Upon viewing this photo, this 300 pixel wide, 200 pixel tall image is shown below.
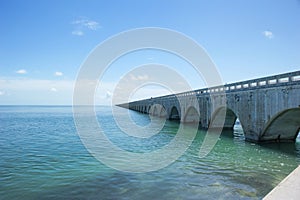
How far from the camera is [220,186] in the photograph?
9.42 m

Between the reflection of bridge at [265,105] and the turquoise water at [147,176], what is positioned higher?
the reflection of bridge at [265,105]

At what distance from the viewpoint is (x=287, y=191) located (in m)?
5.70

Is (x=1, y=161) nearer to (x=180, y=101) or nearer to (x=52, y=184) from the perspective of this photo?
(x=52, y=184)

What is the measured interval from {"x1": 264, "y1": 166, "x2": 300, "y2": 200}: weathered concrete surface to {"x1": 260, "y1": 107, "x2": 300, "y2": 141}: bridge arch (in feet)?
35.4

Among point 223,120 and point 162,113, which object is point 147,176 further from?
point 162,113

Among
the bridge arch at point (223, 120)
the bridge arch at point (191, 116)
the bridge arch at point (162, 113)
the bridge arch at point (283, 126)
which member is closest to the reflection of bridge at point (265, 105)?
the bridge arch at point (283, 126)

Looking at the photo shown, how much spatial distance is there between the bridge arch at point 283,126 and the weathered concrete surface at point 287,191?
1078cm

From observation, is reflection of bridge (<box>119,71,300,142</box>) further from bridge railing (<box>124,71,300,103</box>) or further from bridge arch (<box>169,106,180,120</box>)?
bridge arch (<box>169,106,180,120</box>)

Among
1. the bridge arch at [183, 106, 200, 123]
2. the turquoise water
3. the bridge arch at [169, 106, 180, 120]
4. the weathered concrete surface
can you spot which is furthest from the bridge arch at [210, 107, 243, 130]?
the weathered concrete surface

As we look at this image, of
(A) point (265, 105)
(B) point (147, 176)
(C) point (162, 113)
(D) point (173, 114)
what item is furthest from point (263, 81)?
(C) point (162, 113)

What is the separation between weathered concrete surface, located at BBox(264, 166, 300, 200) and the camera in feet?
17.5

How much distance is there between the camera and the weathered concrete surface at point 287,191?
5348 mm

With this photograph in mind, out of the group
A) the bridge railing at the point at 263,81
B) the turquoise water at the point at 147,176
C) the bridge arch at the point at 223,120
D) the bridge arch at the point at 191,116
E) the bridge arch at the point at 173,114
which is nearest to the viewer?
the turquoise water at the point at 147,176

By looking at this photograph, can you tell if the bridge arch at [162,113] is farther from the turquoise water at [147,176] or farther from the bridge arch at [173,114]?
the turquoise water at [147,176]
